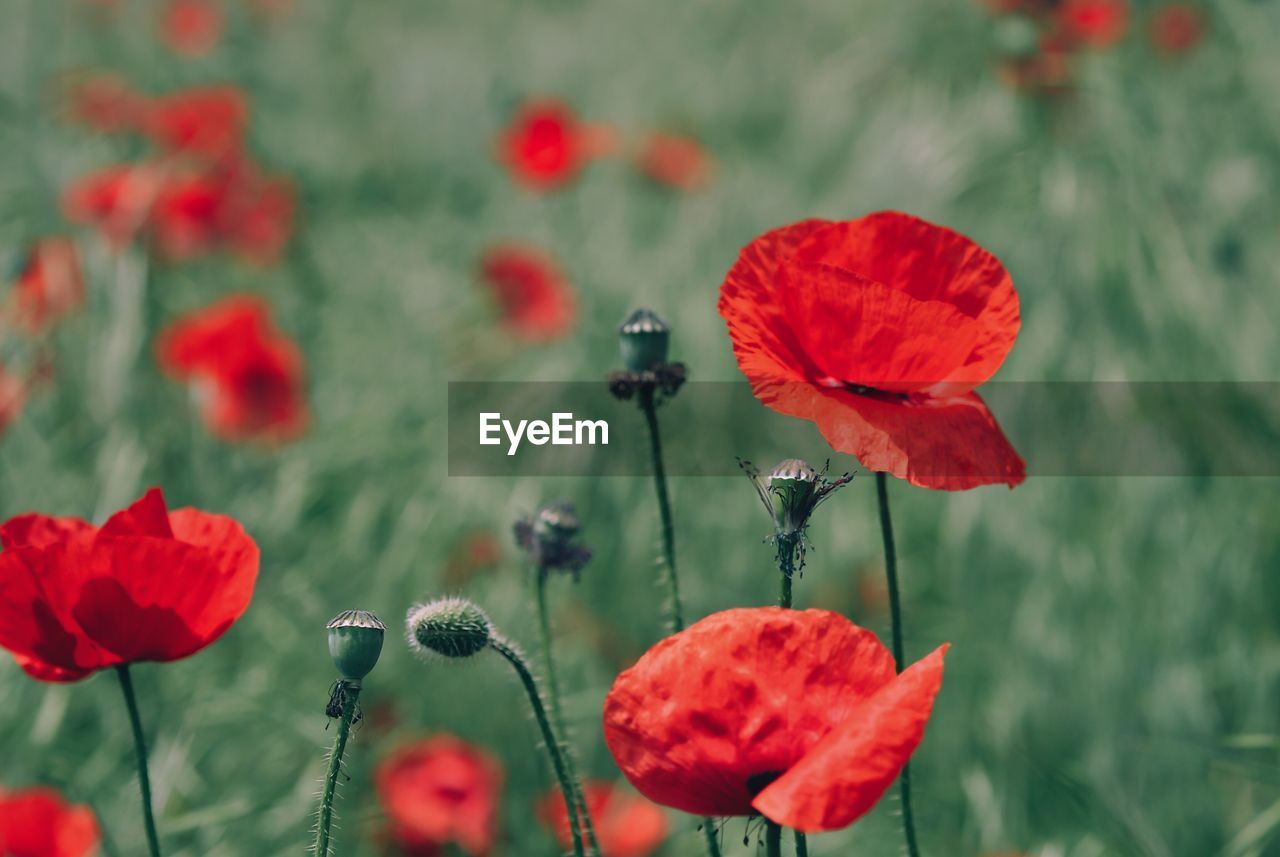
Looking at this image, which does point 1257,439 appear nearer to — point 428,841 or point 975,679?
point 975,679

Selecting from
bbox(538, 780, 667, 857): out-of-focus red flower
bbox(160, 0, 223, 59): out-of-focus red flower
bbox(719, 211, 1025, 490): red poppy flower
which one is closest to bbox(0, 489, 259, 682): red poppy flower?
bbox(719, 211, 1025, 490): red poppy flower

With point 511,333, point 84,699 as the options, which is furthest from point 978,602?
point 84,699

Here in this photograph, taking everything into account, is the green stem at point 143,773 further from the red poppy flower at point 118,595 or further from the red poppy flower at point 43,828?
the red poppy flower at point 43,828

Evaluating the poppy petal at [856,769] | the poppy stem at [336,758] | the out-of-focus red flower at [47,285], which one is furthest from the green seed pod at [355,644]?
the out-of-focus red flower at [47,285]

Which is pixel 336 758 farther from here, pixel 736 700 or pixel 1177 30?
pixel 1177 30

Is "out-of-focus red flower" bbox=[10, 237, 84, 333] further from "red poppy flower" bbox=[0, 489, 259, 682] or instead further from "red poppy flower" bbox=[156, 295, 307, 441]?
"red poppy flower" bbox=[0, 489, 259, 682]
